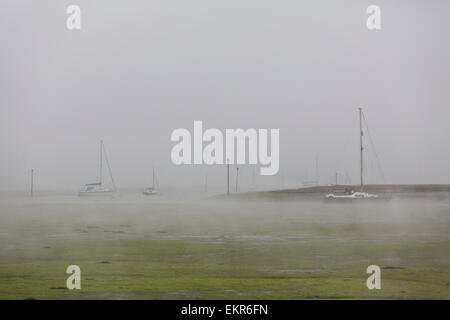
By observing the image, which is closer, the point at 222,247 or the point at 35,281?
the point at 35,281

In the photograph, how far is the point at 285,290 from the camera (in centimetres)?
1371

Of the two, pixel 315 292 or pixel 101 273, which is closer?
pixel 315 292

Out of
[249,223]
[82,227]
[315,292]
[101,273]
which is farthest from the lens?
[249,223]

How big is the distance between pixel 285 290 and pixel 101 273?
18.2 feet

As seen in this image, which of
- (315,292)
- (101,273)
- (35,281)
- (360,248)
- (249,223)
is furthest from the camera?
(249,223)

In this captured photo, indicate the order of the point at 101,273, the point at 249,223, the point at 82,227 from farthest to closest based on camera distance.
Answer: the point at 249,223, the point at 82,227, the point at 101,273

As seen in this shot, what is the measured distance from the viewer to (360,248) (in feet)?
67.7

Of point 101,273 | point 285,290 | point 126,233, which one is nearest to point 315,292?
point 285,290
